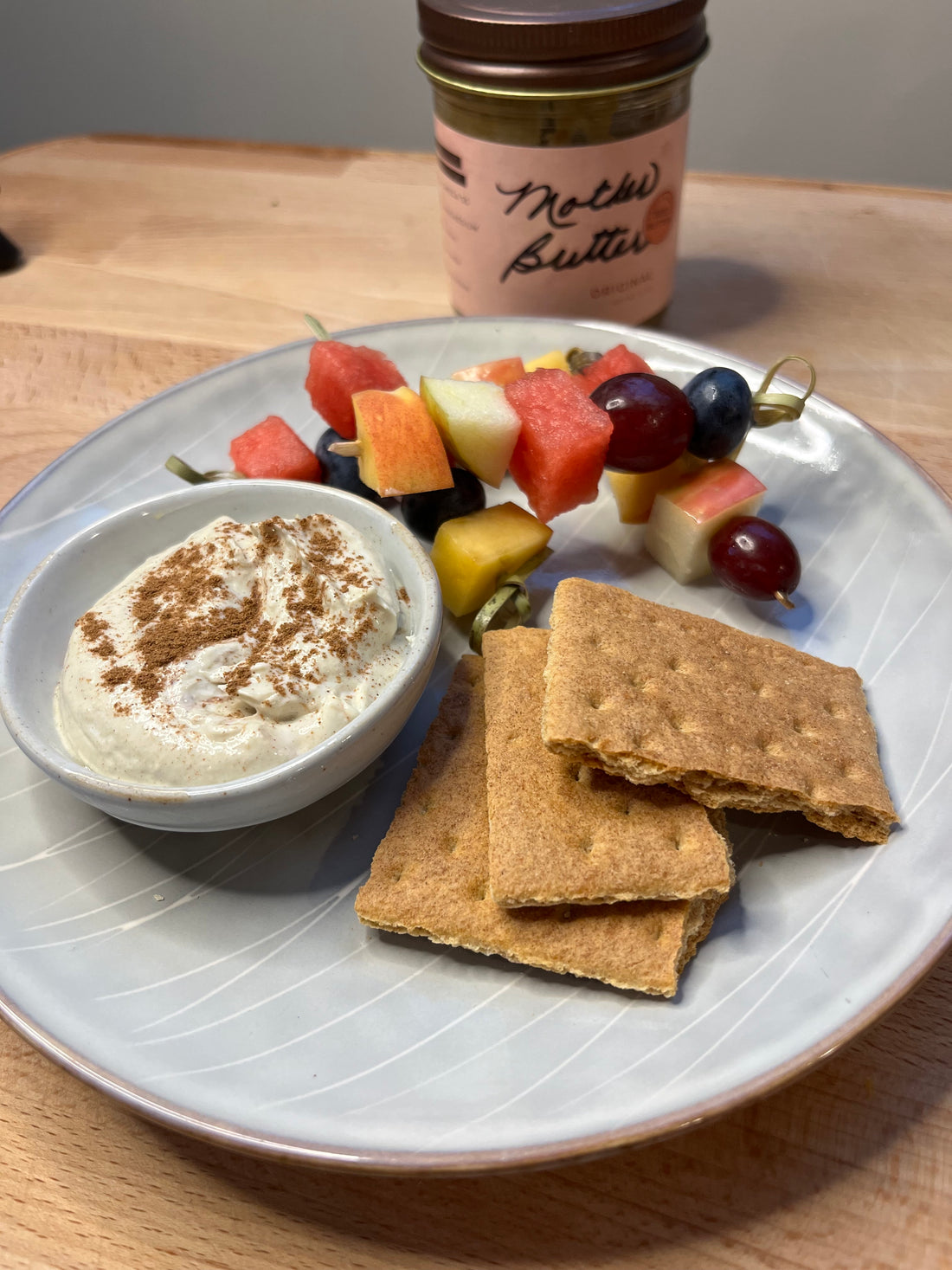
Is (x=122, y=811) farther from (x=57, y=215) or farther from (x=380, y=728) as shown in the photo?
(x=57, y=215)

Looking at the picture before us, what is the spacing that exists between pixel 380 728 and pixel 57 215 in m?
2.27

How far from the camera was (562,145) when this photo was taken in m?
1.65

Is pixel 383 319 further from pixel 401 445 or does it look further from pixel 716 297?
pixel 401 445

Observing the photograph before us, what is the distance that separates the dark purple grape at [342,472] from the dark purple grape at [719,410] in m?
0.54

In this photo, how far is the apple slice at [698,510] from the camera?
1.51 meters

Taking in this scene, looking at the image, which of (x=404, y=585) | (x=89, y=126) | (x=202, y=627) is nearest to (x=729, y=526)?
(x=404, y=585)

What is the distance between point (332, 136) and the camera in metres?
4.00

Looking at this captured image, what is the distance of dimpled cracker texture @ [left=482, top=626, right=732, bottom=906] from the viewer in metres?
1.07

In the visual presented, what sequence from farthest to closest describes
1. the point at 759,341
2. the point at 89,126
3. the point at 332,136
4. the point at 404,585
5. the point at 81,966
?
the point at 89,126, the point at 332,136, the point at 759,341, the point at 404,585, the point at 81,966

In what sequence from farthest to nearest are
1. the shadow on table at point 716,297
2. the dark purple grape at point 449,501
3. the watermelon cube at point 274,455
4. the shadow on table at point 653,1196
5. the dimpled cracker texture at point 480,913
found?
the shadow on table at point 716,297, the watermelon cube at point 274,455, the dark purple grape at point 449,501, the dimpled cracker texture at point 480,913, the shadow on table at point 653,1196

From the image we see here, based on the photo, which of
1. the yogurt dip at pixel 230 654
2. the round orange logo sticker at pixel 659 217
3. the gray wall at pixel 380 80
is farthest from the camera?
the gray wall at pixel 380 80

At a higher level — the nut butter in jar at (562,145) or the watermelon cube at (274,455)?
the nut butter in jar at (562,145)

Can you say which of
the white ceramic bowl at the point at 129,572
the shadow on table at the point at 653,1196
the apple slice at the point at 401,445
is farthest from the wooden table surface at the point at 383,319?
the apple slice at the point at 401,445

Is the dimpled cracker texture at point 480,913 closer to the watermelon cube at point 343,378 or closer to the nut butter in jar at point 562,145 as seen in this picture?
the watermelon cube at point 343,378
